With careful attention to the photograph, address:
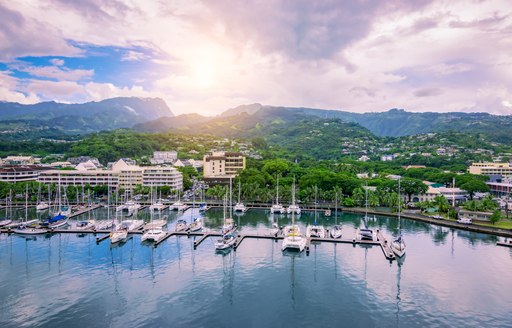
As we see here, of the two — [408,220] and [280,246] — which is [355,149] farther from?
[280,246]

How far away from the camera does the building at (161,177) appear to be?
286ft

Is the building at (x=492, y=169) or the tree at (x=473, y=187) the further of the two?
the building at (x=492, y=169)

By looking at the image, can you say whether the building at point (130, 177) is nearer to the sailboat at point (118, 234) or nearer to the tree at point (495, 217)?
the sailboat at point (118, 234)

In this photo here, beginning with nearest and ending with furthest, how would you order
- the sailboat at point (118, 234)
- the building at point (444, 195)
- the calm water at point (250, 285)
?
1. the calm water at point (250, 285)
2. the sailboat at point (118, 234)
3. the building at point (444, 195)

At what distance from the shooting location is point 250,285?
108 ft

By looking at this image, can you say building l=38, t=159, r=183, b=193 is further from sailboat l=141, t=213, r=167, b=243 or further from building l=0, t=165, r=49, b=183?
sailboat l=141, t=213, r=167, b=243

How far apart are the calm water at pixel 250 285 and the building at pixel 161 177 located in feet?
129

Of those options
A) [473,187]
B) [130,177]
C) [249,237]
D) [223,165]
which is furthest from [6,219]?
[473,187]

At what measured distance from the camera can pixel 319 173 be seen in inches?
3339

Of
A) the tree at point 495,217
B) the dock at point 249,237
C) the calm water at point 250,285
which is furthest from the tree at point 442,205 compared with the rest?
the dock at point 249,237

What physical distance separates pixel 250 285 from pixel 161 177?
2333 inches

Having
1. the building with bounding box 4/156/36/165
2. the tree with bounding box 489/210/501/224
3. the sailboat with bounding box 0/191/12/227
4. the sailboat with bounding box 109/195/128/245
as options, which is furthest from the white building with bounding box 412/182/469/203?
the building with bounding box 4/156/36/165

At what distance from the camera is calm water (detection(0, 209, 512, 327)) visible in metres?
26.8

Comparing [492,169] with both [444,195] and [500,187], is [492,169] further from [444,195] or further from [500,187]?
[444,195]
